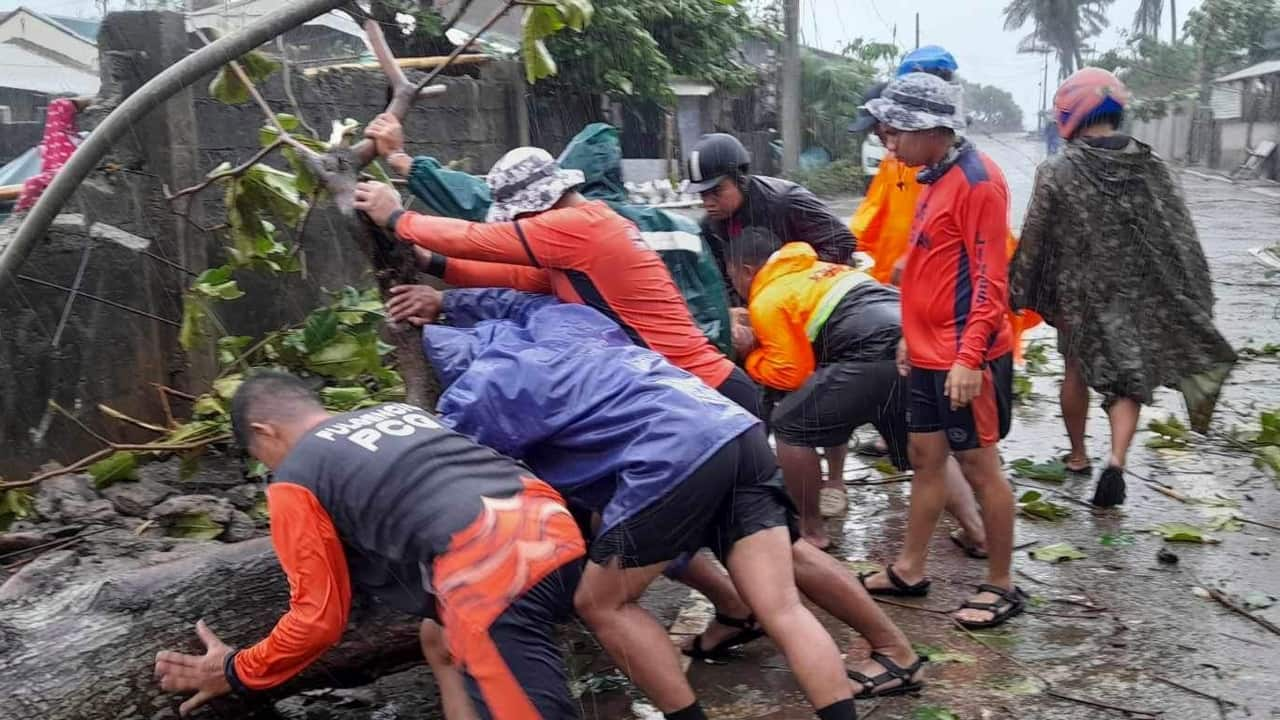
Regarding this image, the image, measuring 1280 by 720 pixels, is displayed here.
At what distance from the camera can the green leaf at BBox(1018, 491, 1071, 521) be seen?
5504 millimetres

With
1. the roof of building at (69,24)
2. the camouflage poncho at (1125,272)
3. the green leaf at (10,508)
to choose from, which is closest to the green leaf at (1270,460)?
the camouflage poncho at (1125,272)

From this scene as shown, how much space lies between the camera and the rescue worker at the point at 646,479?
3.21m

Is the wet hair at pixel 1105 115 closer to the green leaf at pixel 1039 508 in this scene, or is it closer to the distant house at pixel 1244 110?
the green leaf at pixel 1039 508

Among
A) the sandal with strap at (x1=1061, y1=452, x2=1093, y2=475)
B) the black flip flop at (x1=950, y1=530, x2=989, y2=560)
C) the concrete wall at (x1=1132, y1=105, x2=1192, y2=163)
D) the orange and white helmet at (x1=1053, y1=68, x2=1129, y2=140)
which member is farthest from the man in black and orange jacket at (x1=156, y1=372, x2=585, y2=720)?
the concrete wall at (x1=1132, y1=105, x2=1192, y2=163)

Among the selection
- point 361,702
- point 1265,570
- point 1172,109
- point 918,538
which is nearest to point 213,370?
point 361,702

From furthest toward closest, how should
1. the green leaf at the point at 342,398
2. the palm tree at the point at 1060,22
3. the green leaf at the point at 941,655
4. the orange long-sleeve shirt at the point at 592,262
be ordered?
1. the palm tree at the point at 1060,22
2. the green leaf at the point at 342,398
3. the green leaf at the point at 941,655
4. the orange long-sleeve shirt at the point at 592,262

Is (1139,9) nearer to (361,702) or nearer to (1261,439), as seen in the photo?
(1261,439)

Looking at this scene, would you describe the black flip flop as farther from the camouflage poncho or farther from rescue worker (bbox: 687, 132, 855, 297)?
rescue worker (bbox: 687, 132, 855, 297)

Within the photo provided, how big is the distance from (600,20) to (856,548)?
830 cm

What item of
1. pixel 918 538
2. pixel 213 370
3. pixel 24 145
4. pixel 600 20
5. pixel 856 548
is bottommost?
pixel 856 548

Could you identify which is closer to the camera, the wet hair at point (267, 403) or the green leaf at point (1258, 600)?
the wet hair at point (267, 403)

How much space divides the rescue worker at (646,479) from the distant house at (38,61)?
472 inches

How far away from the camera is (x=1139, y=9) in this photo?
50.4m

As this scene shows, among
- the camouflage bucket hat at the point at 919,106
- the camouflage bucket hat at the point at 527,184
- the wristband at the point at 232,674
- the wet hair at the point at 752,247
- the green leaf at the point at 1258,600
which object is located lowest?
the green leaf at the point at 1258,600
